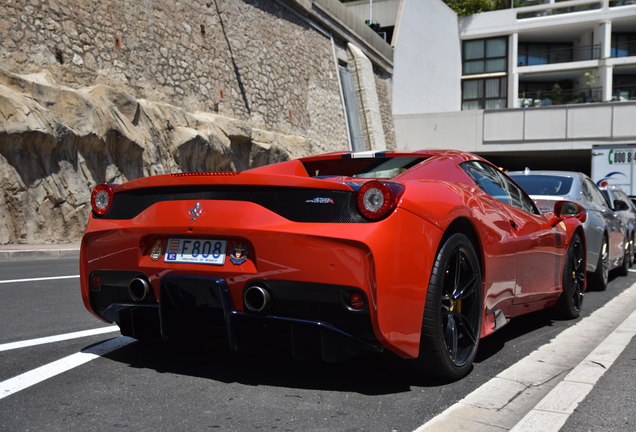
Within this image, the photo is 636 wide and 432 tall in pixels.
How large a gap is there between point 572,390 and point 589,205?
17.4 feet

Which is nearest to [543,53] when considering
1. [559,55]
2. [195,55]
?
[559,55]

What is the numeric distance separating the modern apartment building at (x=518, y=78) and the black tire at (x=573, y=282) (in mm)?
31111

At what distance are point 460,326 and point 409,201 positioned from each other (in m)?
0.94

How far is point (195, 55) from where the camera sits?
68.7 ft

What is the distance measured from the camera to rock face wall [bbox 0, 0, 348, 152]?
51.5 feet

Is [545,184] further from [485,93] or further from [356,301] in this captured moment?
[485,93]

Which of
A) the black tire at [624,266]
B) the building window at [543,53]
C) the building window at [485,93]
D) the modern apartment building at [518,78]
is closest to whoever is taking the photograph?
the black tire at [624,266]

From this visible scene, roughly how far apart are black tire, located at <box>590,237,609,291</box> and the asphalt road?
3727 millimetres

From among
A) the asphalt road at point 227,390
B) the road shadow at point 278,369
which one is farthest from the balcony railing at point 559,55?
the road shadow at point 278,369

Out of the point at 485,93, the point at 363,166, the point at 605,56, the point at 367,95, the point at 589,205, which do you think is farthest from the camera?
the point at 485,93

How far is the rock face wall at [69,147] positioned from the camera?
44.9 feet

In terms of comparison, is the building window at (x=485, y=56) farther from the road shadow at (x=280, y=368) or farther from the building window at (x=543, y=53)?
→ the road shadow at (x=280, y=368)

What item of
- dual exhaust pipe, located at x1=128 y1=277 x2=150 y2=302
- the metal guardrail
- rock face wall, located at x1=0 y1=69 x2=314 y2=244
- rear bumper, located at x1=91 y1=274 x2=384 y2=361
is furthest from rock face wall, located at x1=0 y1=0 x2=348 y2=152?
rear bumper, located at x1=91 y1=274 x2=384 y2=361

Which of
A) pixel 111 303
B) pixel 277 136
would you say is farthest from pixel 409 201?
pixel 277 136
